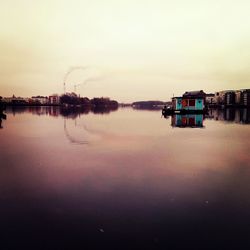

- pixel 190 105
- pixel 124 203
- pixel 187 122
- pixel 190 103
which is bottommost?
pixel 124 203

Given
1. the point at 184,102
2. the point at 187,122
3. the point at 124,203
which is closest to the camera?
the point at 124,203

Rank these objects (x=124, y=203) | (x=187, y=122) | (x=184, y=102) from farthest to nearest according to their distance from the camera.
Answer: (x=184, y=102)
(x=187, y=122)
(x=124, y=203)

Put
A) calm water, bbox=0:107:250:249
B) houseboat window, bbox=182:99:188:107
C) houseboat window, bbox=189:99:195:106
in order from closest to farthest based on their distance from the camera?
calm water, bbox=0:107:250:249 → houseboat window, bbox=189:99:195:106 → houseboat window, bbox=182:99:188:107

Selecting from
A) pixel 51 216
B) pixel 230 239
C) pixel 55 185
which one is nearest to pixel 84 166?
pixel 55 185

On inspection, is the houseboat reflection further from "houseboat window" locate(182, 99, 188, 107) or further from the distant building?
"houseboat window" locate(182, 99, 188, 107)

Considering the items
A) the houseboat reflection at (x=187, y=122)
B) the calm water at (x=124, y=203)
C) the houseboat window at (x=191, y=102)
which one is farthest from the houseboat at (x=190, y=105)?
the calm water at (x=124, y=203)

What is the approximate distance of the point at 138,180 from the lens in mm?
11438

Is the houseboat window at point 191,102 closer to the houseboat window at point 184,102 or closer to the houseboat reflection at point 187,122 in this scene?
the houseboat window at point 184,102

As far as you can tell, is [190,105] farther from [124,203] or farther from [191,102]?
[124,203]

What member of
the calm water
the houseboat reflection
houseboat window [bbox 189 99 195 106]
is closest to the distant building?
houseboat window [bbox 189 99 195 106]

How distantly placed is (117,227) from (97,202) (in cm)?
187

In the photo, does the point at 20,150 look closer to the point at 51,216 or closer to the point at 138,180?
the point at 138,180

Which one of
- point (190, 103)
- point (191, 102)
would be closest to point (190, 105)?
point (190, 103)

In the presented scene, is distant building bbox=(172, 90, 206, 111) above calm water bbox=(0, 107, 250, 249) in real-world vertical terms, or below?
above
